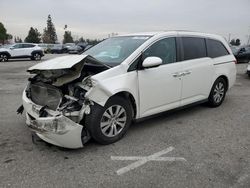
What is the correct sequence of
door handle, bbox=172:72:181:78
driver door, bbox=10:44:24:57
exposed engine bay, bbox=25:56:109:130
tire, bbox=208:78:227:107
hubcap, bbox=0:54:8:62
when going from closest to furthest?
1. exposed engine bay, bbox=25:56:109:130
2. door handle, bbox=172:72:181:78
3. tire, bbox=208:78:227:107
4. hubcap, bbox=0:54:8:62
5. driver door, bbox=10:44:24:57

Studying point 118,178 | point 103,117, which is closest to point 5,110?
point 103,117

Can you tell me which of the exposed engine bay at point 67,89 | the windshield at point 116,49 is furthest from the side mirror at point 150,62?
the exposed engine bay at point 67,89

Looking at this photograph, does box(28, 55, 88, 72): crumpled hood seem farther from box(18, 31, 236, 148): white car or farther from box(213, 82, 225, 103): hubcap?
box(213, 82, 225, 103): hubcap

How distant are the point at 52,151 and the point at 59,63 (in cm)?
128

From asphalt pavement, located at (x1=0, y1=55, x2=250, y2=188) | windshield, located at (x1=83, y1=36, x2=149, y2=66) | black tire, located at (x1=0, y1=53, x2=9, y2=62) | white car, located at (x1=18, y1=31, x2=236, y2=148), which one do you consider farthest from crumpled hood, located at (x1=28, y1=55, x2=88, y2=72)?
black tire, located at (x1=0, y1=53, x2=9, y2=62)

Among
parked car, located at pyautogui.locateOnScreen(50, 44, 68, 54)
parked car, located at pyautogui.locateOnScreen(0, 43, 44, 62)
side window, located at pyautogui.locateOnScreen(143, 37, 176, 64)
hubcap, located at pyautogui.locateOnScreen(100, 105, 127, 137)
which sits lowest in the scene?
hubcap, located at pyautogui.locateOnScreen(100, 105, 127, 137)

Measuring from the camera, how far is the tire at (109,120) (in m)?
3.61

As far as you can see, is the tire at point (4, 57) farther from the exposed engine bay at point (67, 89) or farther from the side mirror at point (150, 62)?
the side mirror at point (150, 62)

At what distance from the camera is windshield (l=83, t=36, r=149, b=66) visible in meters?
4.30

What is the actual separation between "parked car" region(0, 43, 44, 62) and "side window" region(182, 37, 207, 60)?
1923 centimetres

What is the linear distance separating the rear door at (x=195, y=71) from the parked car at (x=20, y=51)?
19287mm

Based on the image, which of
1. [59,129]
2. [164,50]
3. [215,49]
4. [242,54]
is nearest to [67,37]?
[242,54]

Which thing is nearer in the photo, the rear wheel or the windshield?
the windshield

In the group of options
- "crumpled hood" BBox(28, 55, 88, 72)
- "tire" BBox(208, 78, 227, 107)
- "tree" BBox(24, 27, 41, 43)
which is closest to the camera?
"crumpled hood" BBox(28, 55, 88, 72)
